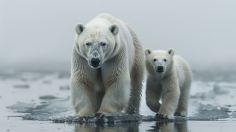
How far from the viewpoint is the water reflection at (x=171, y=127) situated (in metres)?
13.2

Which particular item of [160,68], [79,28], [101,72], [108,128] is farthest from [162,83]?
[108,128]

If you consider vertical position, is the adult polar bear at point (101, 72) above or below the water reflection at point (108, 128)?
above

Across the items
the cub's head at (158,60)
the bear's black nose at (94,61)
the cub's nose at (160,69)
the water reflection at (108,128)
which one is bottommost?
the water reflection at (108,128)

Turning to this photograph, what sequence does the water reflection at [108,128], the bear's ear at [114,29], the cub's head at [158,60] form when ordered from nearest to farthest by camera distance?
the water reflection at [108,128]
the bear's ear at [114,29]
the cub's head at [158,60]

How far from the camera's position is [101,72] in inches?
565

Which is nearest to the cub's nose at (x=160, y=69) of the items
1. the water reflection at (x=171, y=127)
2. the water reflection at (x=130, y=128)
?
the water reflection at (x=171, y=127)

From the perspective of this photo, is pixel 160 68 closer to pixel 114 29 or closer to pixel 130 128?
pixel 114 29

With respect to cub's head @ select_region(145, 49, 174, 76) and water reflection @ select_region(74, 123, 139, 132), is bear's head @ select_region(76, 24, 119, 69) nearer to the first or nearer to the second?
water reflection @ select_region(74, 123, 139, 132)

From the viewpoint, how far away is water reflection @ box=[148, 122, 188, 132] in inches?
521

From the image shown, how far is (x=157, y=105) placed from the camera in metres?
16.4

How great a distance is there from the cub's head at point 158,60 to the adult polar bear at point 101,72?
4.52ft

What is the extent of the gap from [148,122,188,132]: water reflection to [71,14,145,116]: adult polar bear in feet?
2.65

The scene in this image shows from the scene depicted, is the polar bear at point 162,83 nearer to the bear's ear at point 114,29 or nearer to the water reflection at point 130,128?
the water reflection at point 130,128

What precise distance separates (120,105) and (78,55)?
1.08 metres
